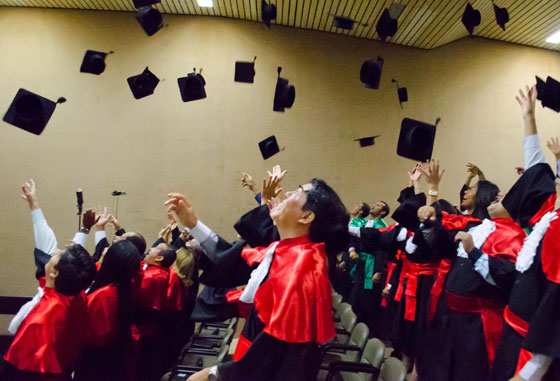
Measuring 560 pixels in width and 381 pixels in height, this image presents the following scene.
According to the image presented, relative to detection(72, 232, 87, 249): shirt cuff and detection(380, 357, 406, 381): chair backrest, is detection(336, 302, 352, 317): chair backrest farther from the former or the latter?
detection(72, 232, 87, 249): shirt cuff

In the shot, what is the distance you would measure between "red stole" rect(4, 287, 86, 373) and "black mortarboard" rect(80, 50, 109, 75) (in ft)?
15.8

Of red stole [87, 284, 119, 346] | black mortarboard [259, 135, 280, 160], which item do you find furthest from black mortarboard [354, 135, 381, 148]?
red stole [87, 284, 119, 346]

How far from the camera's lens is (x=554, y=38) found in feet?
21.5

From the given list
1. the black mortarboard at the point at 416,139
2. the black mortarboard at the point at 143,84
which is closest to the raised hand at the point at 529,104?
the black mortarboard at the point at 416,139

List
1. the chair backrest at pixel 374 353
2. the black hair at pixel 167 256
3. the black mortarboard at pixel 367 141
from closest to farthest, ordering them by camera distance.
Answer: the chair backrest at pixel 374 353, the black hair at pixel 167 256, the black mortarboard at pixel 367 141

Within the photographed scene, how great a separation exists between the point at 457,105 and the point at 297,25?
3.06 m

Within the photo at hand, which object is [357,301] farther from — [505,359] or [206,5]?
[206,5]

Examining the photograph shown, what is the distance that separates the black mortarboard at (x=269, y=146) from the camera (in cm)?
604

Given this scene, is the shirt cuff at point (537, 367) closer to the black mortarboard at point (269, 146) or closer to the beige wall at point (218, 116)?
the black mortarboard at point (269, 146)

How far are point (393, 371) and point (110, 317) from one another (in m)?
1.83

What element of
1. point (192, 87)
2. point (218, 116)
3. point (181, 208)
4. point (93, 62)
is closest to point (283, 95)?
point (218, 116)

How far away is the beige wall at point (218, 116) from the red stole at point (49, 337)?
4059 millimetres

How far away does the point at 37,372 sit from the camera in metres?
2.29

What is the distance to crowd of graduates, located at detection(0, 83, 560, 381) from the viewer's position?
1.57m
